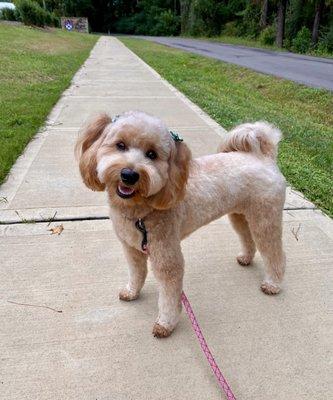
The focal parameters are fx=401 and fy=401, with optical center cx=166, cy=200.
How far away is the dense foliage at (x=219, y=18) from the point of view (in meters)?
27.8

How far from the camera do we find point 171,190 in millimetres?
2135

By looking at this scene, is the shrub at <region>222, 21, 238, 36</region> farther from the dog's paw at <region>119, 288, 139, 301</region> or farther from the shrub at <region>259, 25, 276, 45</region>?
the dog's paw at <region>119, 288, 139, 301</region>

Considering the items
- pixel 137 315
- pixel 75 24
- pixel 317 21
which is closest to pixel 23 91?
pixel 137 315

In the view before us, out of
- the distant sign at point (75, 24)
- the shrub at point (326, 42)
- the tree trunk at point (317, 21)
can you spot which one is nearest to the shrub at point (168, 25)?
the distant sign at point (75, 24)

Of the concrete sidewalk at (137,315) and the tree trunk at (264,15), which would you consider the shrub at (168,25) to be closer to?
the tree trunk at (264,15)

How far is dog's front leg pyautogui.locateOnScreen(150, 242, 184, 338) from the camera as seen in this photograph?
94.0 inches

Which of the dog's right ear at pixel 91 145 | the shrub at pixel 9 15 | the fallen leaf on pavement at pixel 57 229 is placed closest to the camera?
the dog's right ear at pixel 91 145

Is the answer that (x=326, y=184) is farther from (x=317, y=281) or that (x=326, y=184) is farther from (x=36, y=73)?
(x=36, y=73)

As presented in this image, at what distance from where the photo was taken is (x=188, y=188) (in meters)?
2.54

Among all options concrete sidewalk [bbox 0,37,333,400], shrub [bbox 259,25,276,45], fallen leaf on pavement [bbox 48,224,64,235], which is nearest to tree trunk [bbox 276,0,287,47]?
shrub [bbox 259,25,276,45]

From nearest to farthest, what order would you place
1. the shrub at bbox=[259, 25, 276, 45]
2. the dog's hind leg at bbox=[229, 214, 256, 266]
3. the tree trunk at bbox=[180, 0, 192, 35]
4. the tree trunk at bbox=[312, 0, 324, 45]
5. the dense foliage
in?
the dog's hind leg at bbox=[229, 214, 256, 266]
the tree trunk at bbox=[312, 0, 324, 45]
the dense foliage
the shrub at bbox=[259, 25, 276, 45]
the tree trunk at bbox=[180, 0, 192, 35]

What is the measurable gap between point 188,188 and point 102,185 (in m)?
0.58

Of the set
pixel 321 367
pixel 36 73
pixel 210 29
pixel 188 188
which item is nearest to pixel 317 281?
pixel 321 367

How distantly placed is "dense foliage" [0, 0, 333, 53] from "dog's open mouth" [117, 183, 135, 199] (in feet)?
84.4
